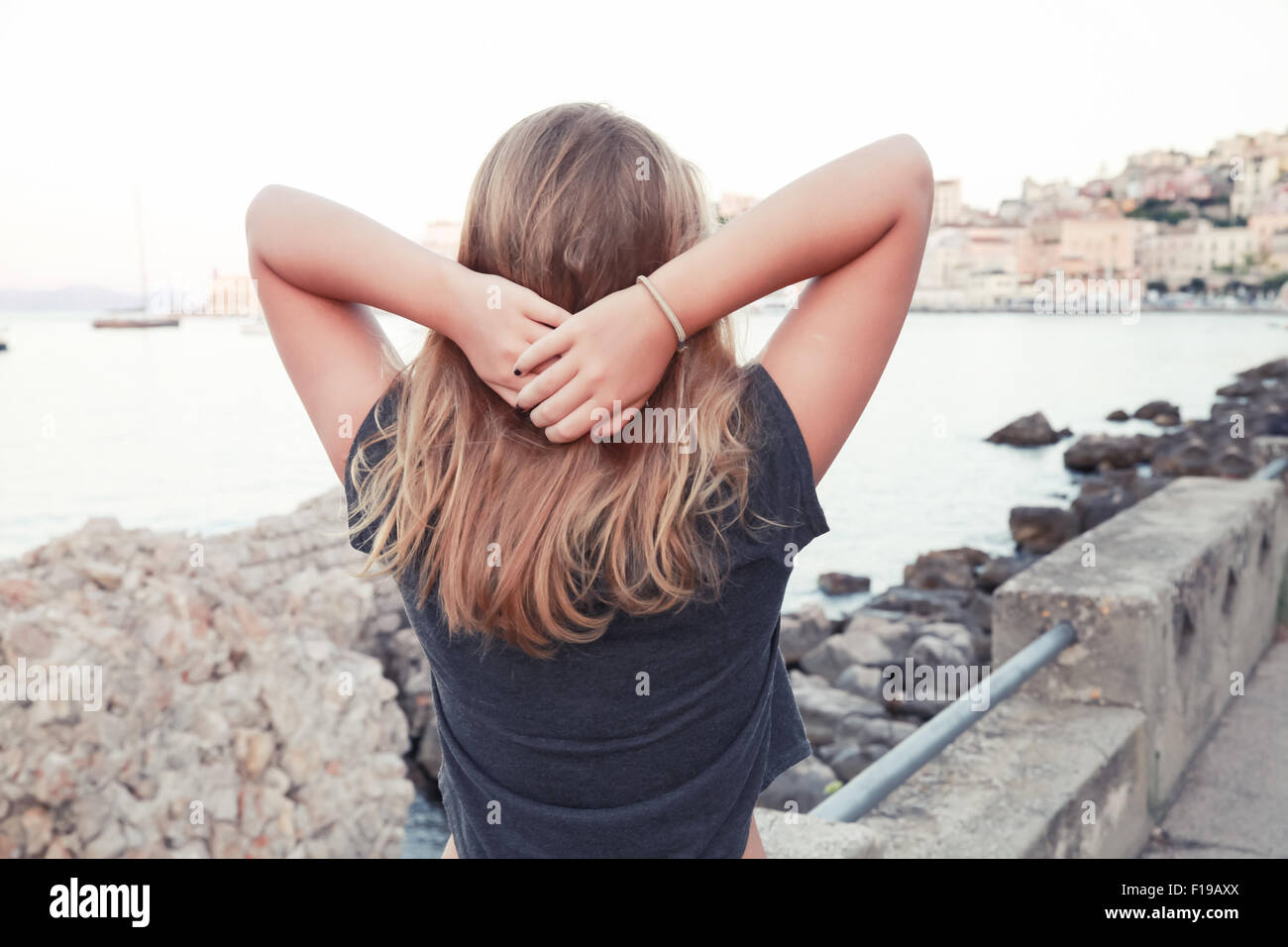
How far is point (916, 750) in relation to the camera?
1964mm

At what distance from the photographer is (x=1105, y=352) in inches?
2753

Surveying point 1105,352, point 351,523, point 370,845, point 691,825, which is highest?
point 351,523

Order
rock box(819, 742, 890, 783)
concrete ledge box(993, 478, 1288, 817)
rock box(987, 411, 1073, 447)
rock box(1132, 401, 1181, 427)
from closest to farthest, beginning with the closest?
concrete ledge box(993, 478, 1288, 817) < rock box(819, 742, 890, 783) < rock box(987, 411, 1073, 447) < rock box(1132, 401, 1181, 427)

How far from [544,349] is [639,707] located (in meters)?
0.36

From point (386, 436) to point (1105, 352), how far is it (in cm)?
7620

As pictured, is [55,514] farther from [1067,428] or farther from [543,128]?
[1067,428]

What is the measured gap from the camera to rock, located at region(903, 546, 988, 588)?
12812mm

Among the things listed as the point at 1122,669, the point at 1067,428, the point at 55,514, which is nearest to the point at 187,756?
the point at 1122,669

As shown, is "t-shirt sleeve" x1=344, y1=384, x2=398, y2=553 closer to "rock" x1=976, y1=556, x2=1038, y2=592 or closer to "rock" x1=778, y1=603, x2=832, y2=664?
"rock" x1=778, y1=603, x2=832, y2=664

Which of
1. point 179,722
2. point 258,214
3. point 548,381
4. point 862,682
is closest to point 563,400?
point 548,381

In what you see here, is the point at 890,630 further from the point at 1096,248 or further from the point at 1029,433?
the point at 1096,248

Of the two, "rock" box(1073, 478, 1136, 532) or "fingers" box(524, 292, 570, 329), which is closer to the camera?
"fingers" box(524, 292, 570, 329)

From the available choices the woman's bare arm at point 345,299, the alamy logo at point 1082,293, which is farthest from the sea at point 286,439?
the alamy logo at point 1082,293

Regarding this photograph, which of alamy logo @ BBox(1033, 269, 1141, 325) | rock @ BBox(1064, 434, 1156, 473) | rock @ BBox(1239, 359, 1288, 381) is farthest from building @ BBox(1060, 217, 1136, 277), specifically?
rock @ BBox(1064, 434, 1156, 473)
